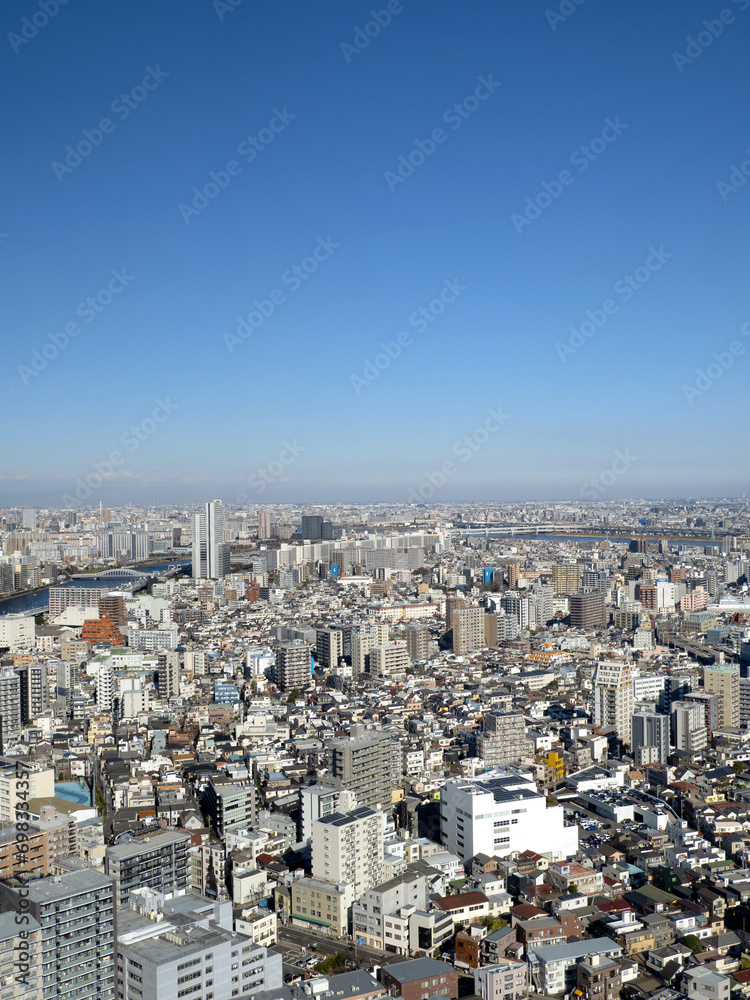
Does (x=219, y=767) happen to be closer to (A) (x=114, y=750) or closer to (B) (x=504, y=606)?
(A) (x=114, y=750)

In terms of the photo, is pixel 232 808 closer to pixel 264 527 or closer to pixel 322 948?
pixel 322 948

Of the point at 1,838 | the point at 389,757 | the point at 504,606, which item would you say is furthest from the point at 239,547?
the point at 1,838

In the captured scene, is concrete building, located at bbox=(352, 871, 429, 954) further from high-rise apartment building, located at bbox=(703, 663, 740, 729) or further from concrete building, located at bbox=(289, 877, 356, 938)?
high-rise apartment building, located at bbox=(703, 663, 740, 729)

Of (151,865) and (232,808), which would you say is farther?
(232,808)

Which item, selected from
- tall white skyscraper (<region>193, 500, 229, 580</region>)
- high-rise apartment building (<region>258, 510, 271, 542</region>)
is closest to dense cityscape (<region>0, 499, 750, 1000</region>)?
tall white skyscraper (<region>193, 500, 229, 580</region>)

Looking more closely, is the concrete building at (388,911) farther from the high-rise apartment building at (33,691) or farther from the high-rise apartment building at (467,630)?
the high-rise apartment building at (467,630)

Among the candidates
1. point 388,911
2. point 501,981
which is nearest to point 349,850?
point 388,911
